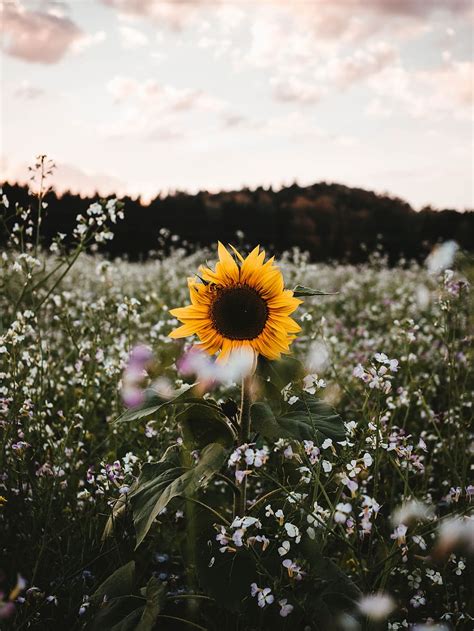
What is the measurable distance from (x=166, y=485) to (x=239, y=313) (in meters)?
0.59

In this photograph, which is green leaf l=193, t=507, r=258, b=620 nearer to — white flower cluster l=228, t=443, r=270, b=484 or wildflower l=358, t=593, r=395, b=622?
white flower cluster l=228, t=443, r=270, b=484

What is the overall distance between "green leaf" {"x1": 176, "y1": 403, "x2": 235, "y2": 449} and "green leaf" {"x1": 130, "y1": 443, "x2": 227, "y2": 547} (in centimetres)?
11

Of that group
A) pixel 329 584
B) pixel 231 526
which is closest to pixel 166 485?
pixel 231 526

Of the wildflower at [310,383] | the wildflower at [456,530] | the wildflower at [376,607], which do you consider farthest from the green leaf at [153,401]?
the wildflower at [456,530]

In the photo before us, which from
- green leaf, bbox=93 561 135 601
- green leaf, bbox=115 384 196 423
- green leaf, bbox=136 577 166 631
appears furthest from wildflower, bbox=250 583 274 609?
green leaf, bbox=115 384 196 423

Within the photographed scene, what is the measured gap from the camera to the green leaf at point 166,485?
1.75 meters

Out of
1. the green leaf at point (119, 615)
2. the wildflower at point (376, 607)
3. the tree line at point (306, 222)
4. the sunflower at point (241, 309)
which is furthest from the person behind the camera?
the tree line at point (306, 222)

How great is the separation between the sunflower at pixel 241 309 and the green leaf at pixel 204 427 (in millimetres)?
193

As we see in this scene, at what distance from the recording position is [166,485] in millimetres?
1875

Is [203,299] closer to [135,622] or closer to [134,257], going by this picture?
[135,622]

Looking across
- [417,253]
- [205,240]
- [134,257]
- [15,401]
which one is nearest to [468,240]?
[417,253]

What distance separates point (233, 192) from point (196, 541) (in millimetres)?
26538

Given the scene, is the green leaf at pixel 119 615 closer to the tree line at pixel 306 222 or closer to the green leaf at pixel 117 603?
the green leaf at pixel 117 603

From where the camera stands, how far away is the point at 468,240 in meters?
23.2
